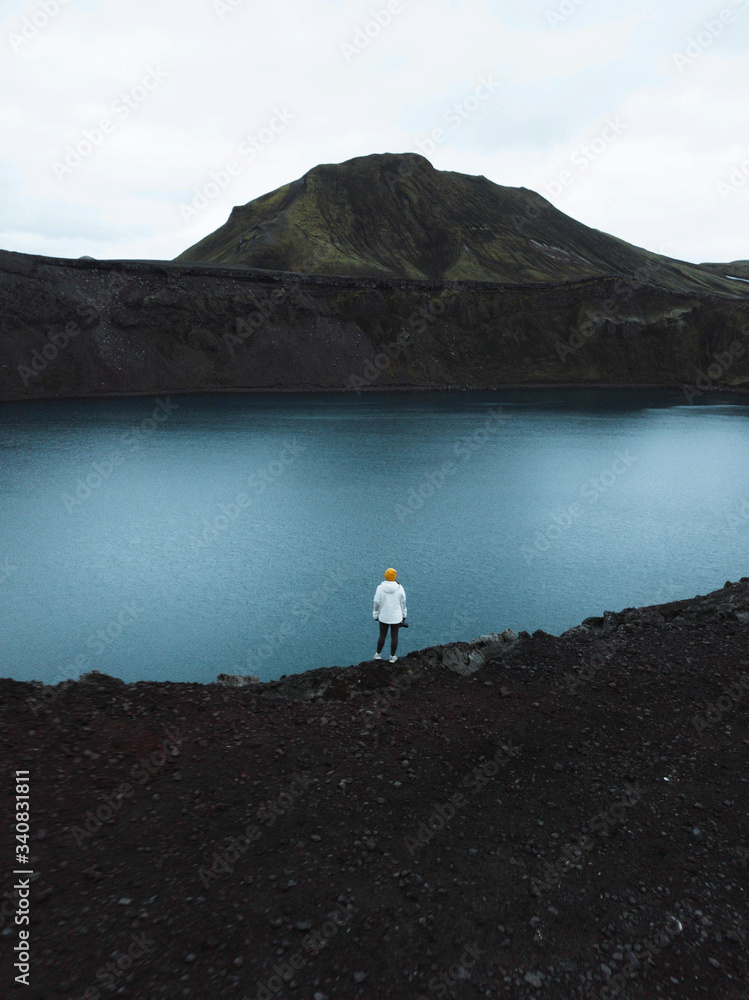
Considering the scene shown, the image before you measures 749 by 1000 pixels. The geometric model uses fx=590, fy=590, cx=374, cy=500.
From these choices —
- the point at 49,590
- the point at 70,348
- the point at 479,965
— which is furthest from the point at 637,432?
the point at 70,348

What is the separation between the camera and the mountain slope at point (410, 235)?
476 ft

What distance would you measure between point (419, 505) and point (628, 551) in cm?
1138

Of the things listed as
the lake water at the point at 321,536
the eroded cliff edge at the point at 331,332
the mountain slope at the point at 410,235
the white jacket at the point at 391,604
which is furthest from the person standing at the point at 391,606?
the mountain slope at the point at 410,235

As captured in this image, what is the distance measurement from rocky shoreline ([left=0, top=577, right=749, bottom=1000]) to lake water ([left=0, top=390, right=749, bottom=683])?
5570 millimetres

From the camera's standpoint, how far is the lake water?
18.6m

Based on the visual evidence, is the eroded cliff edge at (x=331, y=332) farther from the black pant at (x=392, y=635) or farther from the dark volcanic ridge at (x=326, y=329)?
the black pant at (x=392, y=635)

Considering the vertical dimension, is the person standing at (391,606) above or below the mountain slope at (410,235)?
below

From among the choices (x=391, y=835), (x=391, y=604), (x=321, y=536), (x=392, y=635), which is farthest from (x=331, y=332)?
(x=391, y=835)

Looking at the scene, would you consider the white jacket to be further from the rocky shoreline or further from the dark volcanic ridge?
the dark volcanic ridge

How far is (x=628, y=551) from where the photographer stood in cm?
2647

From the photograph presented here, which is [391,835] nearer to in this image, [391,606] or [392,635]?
[392,635]

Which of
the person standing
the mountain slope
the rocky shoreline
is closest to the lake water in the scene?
the person standing

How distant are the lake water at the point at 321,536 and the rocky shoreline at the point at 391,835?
557 centimetres

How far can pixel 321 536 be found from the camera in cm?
2812
